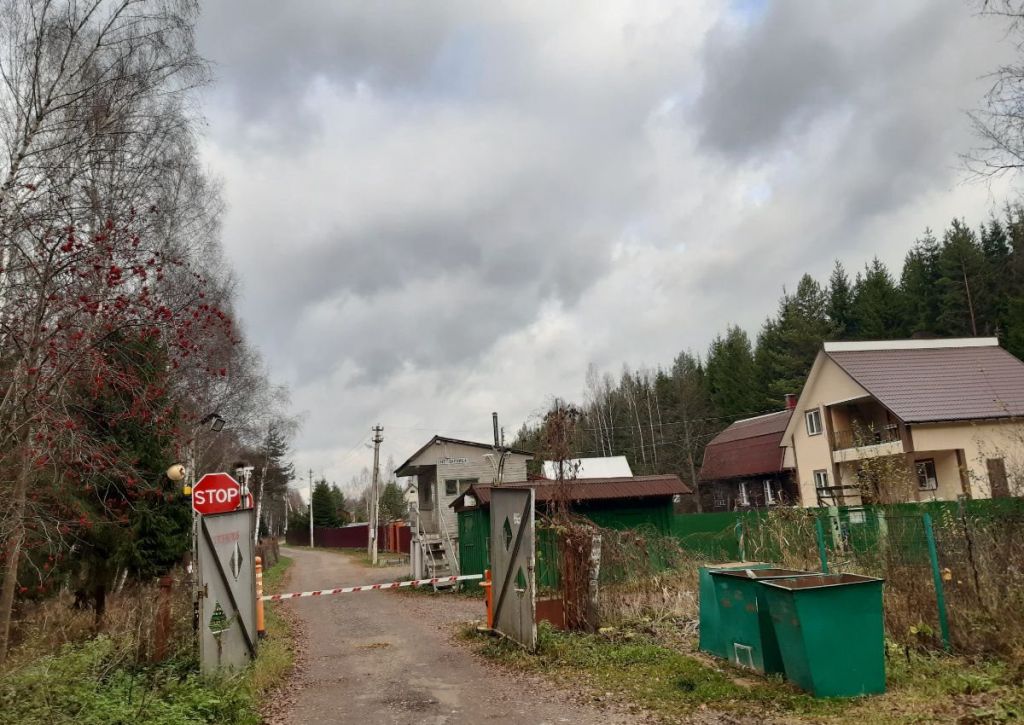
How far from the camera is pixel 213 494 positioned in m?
12.0

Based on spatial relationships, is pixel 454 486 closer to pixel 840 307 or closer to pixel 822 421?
pixel 822 421

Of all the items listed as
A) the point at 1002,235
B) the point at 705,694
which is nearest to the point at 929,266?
the point at 1002,235

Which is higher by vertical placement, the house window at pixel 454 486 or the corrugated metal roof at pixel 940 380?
the corrugated metal roof at pixel 940 380

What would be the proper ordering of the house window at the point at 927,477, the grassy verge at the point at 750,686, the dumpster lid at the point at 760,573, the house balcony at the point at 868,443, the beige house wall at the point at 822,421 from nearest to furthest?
the grassy verge at the point at 750,686 < the dumpster lid at the point at 760,573 < the house window at the point at 927,477 < the house balcony at the point at 868,443 < the beige house wall at the point at 822,421

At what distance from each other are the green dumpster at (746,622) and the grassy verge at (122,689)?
552 centimetres

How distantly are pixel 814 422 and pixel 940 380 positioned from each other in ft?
20.5

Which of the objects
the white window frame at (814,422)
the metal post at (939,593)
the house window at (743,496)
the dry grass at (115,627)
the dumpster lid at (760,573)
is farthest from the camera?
the house window at (743,496)

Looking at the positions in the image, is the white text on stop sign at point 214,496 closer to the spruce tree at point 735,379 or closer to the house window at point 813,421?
the house window at point 813,421

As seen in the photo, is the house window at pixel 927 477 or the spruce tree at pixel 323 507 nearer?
the house window at pixel 927 477

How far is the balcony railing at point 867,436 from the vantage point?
3127 centimetres

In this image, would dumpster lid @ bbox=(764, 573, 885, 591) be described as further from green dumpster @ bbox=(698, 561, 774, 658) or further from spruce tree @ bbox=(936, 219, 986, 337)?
spruce tree @ bbox=(936, 219, 986, 337)

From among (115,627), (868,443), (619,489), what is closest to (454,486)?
(619,489)

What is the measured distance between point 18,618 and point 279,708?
7.00 meters

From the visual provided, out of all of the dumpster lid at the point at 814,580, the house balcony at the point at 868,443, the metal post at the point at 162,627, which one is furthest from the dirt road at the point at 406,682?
the house balcony at the point at 868,443
